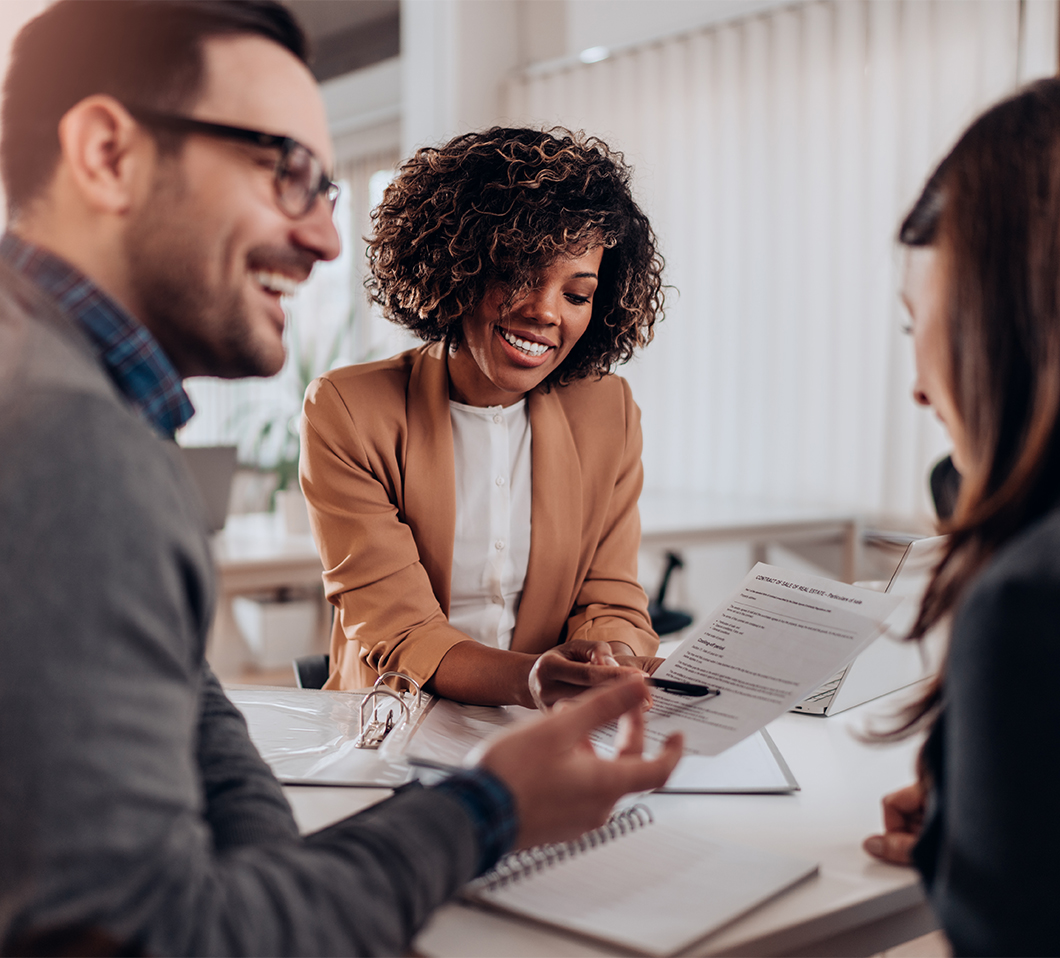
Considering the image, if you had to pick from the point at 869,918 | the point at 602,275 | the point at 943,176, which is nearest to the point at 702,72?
the point at 602,275

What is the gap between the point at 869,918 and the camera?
2.65ft

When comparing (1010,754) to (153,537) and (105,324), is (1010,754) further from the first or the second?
(105,324)

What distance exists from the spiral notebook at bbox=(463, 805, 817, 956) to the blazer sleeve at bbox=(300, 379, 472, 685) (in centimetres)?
53

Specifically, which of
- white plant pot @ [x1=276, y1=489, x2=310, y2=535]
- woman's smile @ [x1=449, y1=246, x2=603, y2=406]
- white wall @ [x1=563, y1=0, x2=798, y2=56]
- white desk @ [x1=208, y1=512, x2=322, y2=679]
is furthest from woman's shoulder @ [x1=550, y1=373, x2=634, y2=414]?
white wall @ [x1=563, y1=0, x2=798, y2=56]

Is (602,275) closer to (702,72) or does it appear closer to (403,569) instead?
(403,569)

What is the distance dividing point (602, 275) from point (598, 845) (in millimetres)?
1078

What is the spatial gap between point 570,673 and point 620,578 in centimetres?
47

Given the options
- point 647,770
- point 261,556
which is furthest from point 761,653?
point 261,556

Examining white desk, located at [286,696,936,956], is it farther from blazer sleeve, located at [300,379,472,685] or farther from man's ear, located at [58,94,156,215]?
man's ear, located at [58,94,156,215]

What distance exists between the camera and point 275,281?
0.76m

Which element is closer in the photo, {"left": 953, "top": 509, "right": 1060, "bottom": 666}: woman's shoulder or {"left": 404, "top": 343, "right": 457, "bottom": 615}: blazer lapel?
{"left": 953, "top": 509, "right": 1060, "bottom": 666}: woman's shoulder

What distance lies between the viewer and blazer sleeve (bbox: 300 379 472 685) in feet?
4.55

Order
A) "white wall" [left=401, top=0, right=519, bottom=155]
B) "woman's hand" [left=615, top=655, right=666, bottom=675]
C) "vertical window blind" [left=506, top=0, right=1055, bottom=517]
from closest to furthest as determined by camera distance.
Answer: "woman's hand" [left=615, top=655, right=666, bottom=675], "vertical window blind" [left=506, top=0, right=1055, bottom=517], "white wall" [left=401, top=0, right=519, bottom=155]

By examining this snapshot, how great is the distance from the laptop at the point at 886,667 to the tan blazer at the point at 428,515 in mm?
316
